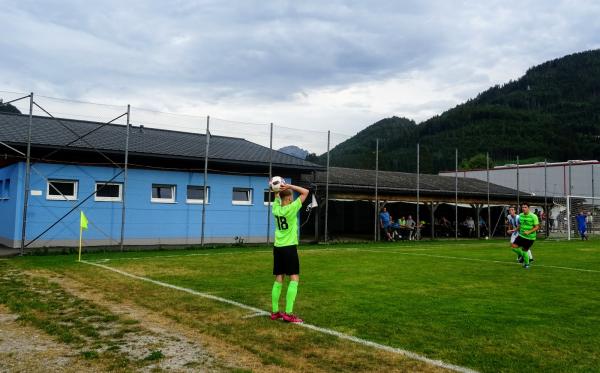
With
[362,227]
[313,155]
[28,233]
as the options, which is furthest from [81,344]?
[362,227]

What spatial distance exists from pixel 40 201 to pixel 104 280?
9685mm

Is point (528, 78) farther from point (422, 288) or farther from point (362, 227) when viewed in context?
point (422, 288)

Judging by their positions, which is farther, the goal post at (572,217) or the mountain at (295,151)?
the goal post at (572,217)

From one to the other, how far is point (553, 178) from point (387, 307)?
45383 millimetres

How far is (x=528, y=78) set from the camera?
16100 cm

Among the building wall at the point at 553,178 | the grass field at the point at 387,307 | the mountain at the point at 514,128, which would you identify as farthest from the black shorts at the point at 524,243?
the mountain at the point at 514,128

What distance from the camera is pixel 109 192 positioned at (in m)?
19.4

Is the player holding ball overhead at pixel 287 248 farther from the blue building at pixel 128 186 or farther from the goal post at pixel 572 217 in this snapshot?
the goal post at pixel 572 217

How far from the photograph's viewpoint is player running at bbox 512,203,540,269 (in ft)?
44.7

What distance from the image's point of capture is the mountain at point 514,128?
8844 cm

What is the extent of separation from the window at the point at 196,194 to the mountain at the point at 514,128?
41427 millimetres

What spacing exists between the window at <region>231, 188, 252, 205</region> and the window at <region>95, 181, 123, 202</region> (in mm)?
5186

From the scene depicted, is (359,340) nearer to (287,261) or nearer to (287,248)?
(287,261)

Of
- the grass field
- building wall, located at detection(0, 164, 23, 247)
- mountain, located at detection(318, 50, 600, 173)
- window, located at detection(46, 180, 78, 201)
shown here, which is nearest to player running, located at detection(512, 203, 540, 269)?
the grass field
